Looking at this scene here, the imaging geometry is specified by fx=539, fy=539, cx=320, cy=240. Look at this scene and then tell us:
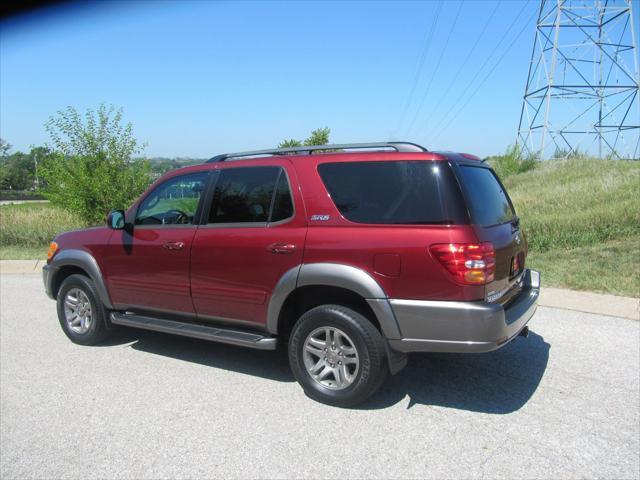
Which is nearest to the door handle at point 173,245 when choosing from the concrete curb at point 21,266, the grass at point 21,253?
the concrete curb at point 21,266

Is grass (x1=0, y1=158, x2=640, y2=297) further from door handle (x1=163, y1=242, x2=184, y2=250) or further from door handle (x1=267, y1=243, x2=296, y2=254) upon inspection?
door handle (x1=163, y1=242, x2=184, y2=250)

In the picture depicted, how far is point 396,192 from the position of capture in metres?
3.94

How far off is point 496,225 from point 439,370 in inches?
59.1

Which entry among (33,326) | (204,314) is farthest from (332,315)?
(33,326)

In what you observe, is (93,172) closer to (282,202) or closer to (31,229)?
(31,229)

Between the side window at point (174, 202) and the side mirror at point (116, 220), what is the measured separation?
0.46ft

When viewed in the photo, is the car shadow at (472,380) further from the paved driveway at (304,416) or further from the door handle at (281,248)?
the door handle at (281,248)

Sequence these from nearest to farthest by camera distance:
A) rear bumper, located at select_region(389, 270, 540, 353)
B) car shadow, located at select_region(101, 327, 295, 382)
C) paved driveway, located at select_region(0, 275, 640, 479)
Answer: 1. paved driveway, located at select_region(0, 275, 640, 479)
2. rear bumper, located at select_region(389, 270, 540, 353)
3. car shadow, located at select_region(101, 327, 295, 382)

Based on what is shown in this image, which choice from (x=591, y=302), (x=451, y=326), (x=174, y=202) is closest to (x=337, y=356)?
(x=451, y=326)

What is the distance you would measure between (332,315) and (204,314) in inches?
54.2

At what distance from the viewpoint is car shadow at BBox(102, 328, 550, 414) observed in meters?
4.20

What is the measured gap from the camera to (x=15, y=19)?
29.9 ft

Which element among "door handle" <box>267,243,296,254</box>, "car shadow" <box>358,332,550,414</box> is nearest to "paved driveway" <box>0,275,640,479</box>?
"car shadow" <box>358,332,550,414</box>

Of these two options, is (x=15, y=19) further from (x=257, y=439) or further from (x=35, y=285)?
(x=257, y=439)
